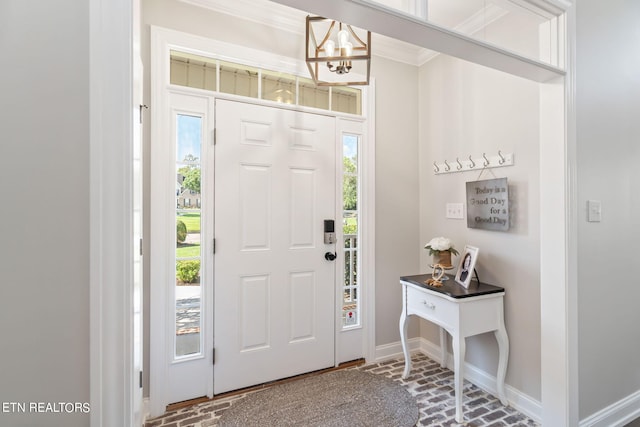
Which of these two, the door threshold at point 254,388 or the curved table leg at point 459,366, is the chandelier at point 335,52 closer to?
the curved table leg at point 459,366

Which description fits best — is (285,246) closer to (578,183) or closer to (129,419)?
(129,419)

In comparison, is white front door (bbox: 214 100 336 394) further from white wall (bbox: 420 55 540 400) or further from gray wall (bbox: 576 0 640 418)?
gray wall (bbox: 576 0 640 418)

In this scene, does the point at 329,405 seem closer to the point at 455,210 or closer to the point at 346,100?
the point at 455,210

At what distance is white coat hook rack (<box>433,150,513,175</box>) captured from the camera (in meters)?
2.09

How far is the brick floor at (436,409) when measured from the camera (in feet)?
6.08

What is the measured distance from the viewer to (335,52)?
202 centimetres

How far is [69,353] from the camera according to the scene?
2.39ft

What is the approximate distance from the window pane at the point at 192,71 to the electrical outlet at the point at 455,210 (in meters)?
2.01

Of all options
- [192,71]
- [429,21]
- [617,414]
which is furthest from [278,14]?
[617,414]

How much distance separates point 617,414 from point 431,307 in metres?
1.16

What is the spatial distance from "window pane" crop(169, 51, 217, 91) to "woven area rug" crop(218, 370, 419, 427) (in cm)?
214

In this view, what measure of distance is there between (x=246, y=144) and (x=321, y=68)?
2.91 ft

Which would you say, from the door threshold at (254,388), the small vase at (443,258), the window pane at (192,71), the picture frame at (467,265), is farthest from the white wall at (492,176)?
the window pane at (192,71)

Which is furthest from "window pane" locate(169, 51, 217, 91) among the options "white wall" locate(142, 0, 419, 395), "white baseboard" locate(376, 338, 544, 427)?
"white baseboard" locate(376, 338, 544, 427)
